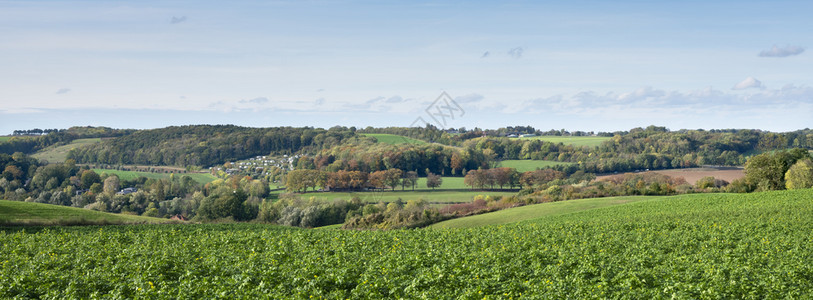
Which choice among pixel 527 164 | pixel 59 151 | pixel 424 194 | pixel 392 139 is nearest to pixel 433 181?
pixel 424 194

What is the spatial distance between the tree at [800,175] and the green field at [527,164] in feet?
178

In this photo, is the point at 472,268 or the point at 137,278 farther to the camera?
the point at 472,268

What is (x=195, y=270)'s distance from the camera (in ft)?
58.0

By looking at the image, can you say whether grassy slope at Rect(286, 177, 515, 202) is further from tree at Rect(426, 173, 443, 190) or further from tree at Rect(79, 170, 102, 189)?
tree at Rect(79, 170, 102, 189)

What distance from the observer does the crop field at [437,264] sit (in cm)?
1470

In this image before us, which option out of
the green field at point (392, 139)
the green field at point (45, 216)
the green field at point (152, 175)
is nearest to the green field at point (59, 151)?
the green field at point (152, 175)

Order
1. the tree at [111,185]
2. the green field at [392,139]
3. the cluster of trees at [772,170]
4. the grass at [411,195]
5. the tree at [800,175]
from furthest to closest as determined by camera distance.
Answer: the green field at [392,139], the tree at [111,185], the grass at [411,195], the cluster of trees at [772,170], the tree at [800,175]

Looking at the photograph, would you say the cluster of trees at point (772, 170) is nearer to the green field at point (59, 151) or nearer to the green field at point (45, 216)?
the green field at point (45, 216)

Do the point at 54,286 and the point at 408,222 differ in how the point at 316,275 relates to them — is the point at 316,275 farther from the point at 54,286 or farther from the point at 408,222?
the point at 408,222

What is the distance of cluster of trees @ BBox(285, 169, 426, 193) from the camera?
101 meters

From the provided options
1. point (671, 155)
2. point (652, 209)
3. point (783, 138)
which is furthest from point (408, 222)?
point (783, 138)

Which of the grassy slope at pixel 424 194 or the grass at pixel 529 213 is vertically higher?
the grass at pixel 529 213

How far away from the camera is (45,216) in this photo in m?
41.5

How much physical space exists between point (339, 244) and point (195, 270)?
752cm
